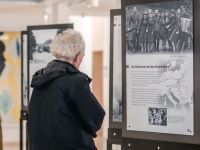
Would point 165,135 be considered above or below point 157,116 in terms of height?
below

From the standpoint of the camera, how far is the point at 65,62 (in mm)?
3451

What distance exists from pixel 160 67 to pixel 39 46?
397 cm

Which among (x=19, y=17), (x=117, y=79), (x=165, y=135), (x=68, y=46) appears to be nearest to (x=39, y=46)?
(x=117, y=79)

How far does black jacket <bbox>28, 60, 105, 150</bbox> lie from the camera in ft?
10.9

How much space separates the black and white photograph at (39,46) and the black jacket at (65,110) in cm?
338

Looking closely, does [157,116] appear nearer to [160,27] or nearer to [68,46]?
[160,27]

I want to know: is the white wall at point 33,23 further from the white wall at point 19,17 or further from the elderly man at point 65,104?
the elderly man at point 65,104

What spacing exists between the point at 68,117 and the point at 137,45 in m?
0.71

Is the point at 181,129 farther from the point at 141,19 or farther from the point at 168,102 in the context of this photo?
the point at 141,19

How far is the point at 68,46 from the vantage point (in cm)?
345

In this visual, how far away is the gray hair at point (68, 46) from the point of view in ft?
11.3

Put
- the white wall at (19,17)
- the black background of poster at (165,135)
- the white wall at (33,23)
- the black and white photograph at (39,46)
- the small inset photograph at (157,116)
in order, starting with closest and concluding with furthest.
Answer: the black background of poster at (165,135) < the small inset photograph at (157,116) < the black and white photograph at (39,46) < the white wall at (33,23) < the white wall at (19,17)

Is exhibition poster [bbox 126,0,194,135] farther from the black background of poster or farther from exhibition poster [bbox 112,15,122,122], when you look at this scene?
exhibition poster [bbox 112,15,122,122]

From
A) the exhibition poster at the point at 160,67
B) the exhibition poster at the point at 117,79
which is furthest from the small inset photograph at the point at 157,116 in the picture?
the exhibition poster at the point at 117,79
